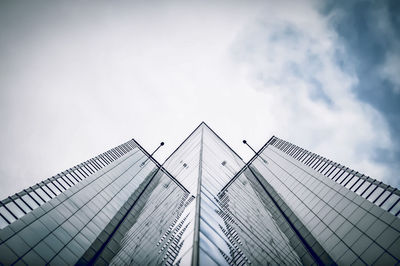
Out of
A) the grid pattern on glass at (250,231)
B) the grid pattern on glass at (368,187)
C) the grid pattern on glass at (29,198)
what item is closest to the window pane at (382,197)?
the grid pattern on glass at (368,187)

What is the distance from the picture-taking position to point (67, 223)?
1756 centimetres

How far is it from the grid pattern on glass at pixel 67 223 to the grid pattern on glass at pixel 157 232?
2.29 m

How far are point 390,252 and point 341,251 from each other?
3.47 m

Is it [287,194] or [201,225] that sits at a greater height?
[287,194]

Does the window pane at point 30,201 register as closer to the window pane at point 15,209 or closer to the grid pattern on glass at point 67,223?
the grid pattern on glass at point 67,223

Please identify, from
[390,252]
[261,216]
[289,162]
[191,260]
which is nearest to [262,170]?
[289,162]

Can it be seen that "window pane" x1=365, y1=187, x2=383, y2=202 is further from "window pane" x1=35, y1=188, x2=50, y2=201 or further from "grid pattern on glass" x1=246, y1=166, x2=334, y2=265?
"window pane" x1=35, y1=188, x2=50, y2=201

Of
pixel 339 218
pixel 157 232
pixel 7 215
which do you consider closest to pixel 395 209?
pixel 339 218

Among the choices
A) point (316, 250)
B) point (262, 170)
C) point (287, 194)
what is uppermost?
point (262, 170)

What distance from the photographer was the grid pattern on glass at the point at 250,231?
14.0 m

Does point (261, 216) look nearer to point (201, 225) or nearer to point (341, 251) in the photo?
point (341, 251)

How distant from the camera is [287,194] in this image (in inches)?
1056

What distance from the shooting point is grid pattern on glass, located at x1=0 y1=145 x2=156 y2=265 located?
44.5 ft

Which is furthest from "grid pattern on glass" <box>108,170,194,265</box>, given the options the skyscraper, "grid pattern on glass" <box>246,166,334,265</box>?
"grid pattern on glass" <box>246,166,334,265</box>
